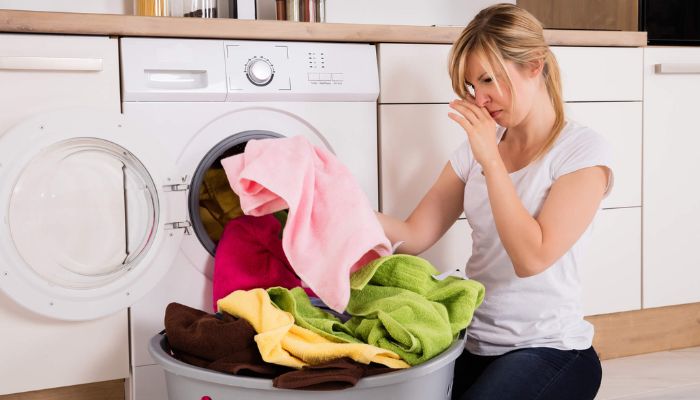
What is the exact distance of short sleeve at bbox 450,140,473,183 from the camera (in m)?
1.71

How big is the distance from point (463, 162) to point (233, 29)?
0.61 metres

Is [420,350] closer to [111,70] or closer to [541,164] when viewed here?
[541,164]

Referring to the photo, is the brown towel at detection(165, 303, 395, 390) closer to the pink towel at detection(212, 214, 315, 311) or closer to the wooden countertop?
the pink towel at detection(212, 214, 315, 311)

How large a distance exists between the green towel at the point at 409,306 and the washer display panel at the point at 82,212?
58 centimetres

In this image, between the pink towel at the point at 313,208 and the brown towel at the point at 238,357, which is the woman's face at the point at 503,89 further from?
the brown towel at the point at 238,357

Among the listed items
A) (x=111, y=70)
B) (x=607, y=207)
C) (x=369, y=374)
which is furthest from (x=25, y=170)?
(x=607, y=207)

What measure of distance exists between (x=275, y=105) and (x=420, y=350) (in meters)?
0.84

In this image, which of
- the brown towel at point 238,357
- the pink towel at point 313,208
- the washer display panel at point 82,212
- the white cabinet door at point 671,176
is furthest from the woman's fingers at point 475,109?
the white cabinet door at point 671,176

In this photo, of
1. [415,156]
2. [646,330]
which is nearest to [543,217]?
[415,156]

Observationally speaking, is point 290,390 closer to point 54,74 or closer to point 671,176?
point 54,74

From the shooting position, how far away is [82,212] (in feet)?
5.75

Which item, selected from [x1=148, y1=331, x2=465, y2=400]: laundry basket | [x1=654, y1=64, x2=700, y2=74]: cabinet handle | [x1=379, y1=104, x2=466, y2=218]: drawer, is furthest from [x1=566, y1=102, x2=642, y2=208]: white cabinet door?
[x1=148, y1=331, x2=465, y2=400]: laundry basket

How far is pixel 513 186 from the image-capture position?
4.84 ft

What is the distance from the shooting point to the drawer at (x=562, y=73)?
2.04 metres
